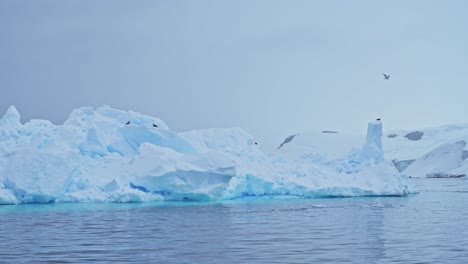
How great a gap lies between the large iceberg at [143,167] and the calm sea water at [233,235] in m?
1.89

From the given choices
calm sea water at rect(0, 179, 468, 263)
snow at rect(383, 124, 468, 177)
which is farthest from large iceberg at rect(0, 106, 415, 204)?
snow at rect(383, 124, 468, 177)

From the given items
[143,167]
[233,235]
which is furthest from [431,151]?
[233,235]

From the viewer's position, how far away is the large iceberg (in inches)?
867

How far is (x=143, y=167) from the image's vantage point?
23516 millimetres

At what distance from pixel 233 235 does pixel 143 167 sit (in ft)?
36.4

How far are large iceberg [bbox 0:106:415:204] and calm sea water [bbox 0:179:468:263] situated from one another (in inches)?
74.2

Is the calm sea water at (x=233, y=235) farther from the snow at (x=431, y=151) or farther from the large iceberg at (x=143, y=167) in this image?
the snow at (x=431, y=151)

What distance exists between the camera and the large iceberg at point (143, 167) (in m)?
22.0

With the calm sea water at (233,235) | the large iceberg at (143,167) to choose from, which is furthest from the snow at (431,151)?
the calm sea water at (233,235)

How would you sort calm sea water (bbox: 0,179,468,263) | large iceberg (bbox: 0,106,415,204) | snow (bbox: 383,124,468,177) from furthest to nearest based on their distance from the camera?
snow (bbox: 383,124,468,177) → large iceberg (bbox: 0,106,415,204) → calm sea water (bbox: 0,179,468,263)

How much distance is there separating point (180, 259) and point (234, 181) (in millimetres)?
17027

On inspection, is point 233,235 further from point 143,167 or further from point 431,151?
point 431,151

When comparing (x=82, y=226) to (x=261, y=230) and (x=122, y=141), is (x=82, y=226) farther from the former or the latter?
(x=122, y=141)

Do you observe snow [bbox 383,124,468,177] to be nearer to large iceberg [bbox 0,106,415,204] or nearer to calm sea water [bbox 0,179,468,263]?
large iceberg [bbox 0,106,415,204]
